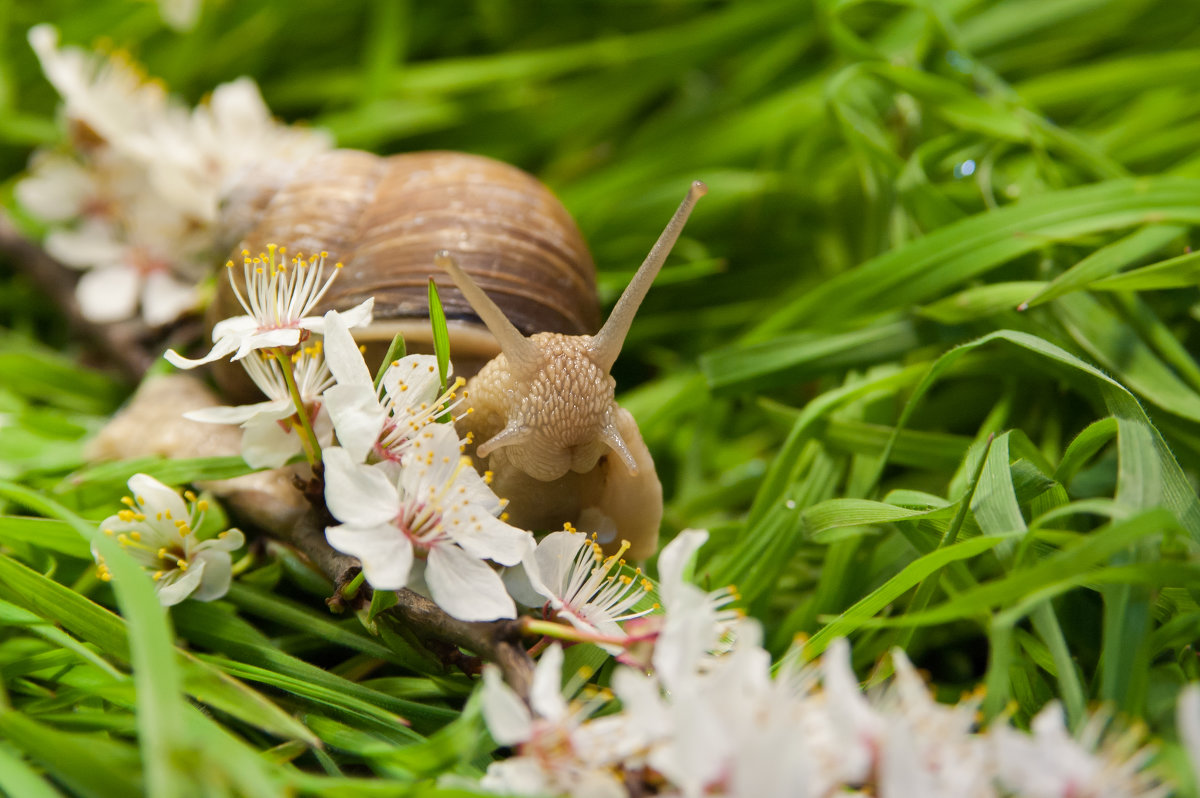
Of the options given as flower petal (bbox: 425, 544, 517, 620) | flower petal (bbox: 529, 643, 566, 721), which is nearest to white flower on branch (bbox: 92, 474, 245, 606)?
flower petal (bbox: 425, 544, 517, 620)

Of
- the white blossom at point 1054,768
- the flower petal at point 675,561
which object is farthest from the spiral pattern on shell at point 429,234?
the white blossom at point 1054,768

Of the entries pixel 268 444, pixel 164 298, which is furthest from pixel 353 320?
pixel 164 298

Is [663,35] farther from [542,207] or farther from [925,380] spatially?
[925,380]

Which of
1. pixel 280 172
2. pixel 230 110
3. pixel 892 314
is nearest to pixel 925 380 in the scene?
pixel 892 314

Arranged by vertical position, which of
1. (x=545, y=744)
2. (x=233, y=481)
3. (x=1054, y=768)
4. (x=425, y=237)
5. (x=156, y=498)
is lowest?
(x=1054, y=768)

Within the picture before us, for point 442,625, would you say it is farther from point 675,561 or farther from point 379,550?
point 675,561

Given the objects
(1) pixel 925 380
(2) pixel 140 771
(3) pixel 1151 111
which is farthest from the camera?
(3) pixel 1151 111
